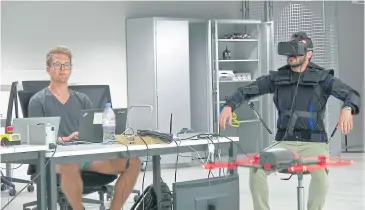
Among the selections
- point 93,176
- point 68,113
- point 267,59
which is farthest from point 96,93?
point 267,59

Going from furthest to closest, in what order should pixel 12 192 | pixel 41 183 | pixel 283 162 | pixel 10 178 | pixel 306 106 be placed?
pixel 10 178, pixel 12 192, pixel 306 106, pixel 41 183, pixel 283 162

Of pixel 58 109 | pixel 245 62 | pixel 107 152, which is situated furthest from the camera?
pixel 245 62

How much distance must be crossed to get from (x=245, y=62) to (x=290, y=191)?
11.2 ft

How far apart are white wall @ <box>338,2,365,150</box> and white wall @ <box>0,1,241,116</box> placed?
2.92 metres

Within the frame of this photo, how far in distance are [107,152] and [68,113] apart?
0.87 m

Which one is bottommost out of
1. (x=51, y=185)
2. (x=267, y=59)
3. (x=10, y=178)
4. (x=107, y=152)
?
(x=10, y=178)

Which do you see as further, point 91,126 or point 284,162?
point 91,126

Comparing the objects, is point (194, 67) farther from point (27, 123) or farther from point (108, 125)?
point (27, 123)

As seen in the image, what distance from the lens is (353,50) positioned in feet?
35.4

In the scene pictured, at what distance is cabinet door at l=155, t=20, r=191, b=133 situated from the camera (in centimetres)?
844

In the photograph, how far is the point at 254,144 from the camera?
9.70 meters

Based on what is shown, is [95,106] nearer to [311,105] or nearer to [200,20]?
[311,105]

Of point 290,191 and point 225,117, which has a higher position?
point 225,117

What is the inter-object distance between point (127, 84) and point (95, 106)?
11.3 feet
